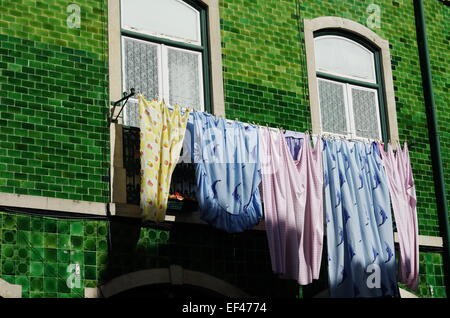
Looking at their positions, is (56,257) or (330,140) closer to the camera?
(56,257)

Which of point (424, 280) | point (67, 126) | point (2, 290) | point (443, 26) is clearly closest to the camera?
point (2, 290)

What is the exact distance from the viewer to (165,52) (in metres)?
14.2

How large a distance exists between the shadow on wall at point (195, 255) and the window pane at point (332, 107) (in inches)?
97.1

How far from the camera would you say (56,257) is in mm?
12266

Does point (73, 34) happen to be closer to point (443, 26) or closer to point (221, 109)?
point (221, 109)

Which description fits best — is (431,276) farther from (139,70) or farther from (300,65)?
(139,70)

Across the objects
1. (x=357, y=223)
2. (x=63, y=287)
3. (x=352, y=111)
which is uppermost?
(x=352, y=111)

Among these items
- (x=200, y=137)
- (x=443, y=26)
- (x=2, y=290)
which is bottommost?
(x=2, y=290)

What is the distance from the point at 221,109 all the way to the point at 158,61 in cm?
111

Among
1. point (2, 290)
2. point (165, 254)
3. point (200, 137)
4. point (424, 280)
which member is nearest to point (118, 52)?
point (200, 137)

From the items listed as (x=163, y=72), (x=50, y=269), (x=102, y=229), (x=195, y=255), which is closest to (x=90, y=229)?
(x=102, y=229)

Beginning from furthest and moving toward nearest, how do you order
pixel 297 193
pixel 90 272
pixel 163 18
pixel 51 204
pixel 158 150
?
1. pixel 163 18
2. pixel 297 193
3. pixel 158 150
4. pixel 90 272
5. pixel 51 204

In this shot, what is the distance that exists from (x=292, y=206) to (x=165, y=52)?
9.27 feet

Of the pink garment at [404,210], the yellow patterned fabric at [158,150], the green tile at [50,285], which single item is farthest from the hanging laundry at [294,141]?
the green tile at [50,285]
